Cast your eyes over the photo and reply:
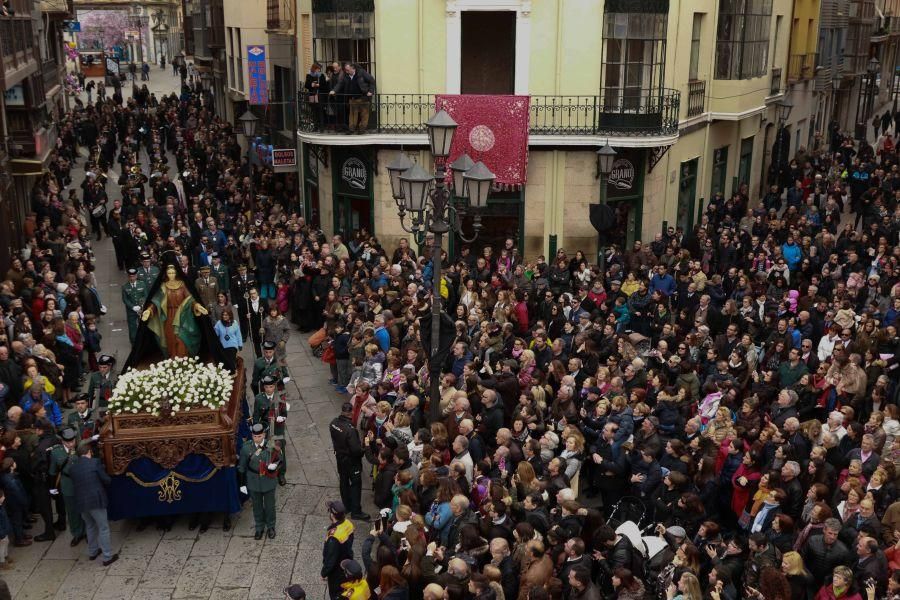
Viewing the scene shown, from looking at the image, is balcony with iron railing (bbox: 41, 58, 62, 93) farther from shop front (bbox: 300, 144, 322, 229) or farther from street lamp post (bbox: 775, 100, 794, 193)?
street lamp post (bbox: 775, 100, 794, 193)

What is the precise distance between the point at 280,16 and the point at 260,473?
19865 mm

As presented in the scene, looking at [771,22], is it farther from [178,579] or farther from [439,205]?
[178,579]

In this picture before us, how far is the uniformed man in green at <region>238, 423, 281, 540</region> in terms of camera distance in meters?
12.2

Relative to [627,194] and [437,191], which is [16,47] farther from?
[437,191]

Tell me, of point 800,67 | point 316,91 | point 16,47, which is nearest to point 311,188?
point 316,91

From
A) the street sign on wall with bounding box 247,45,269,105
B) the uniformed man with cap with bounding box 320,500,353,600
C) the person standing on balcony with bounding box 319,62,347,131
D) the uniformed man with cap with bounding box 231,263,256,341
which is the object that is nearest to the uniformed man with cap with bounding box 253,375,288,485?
the uniformed man with cap with bounding box 320,500,353,600

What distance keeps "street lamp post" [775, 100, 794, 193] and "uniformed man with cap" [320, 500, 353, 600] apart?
23642 mm

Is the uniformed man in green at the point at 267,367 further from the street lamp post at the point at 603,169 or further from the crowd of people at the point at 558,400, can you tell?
the street lamp post at the point at 603,169

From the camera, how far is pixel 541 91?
2305 centimetres

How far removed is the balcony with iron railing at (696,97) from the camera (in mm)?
25237

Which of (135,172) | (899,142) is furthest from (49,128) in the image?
(899,142)

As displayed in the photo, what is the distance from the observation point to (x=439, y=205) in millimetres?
12703

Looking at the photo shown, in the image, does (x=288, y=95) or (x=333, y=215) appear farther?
(x=288, y=95)

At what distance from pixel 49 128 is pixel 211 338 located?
19.4 metres
